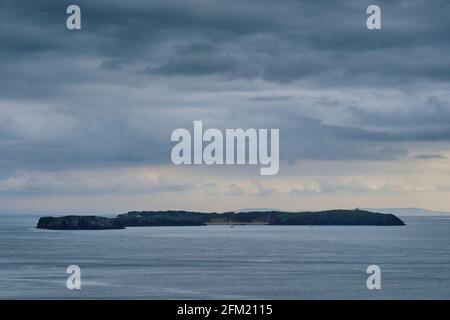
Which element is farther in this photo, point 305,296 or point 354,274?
point 354,274

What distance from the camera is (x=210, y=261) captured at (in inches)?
6033

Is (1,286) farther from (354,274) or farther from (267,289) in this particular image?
(354,274)

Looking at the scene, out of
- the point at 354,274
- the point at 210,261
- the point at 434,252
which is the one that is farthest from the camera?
the point at 434,252

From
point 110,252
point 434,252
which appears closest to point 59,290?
point 110,252
